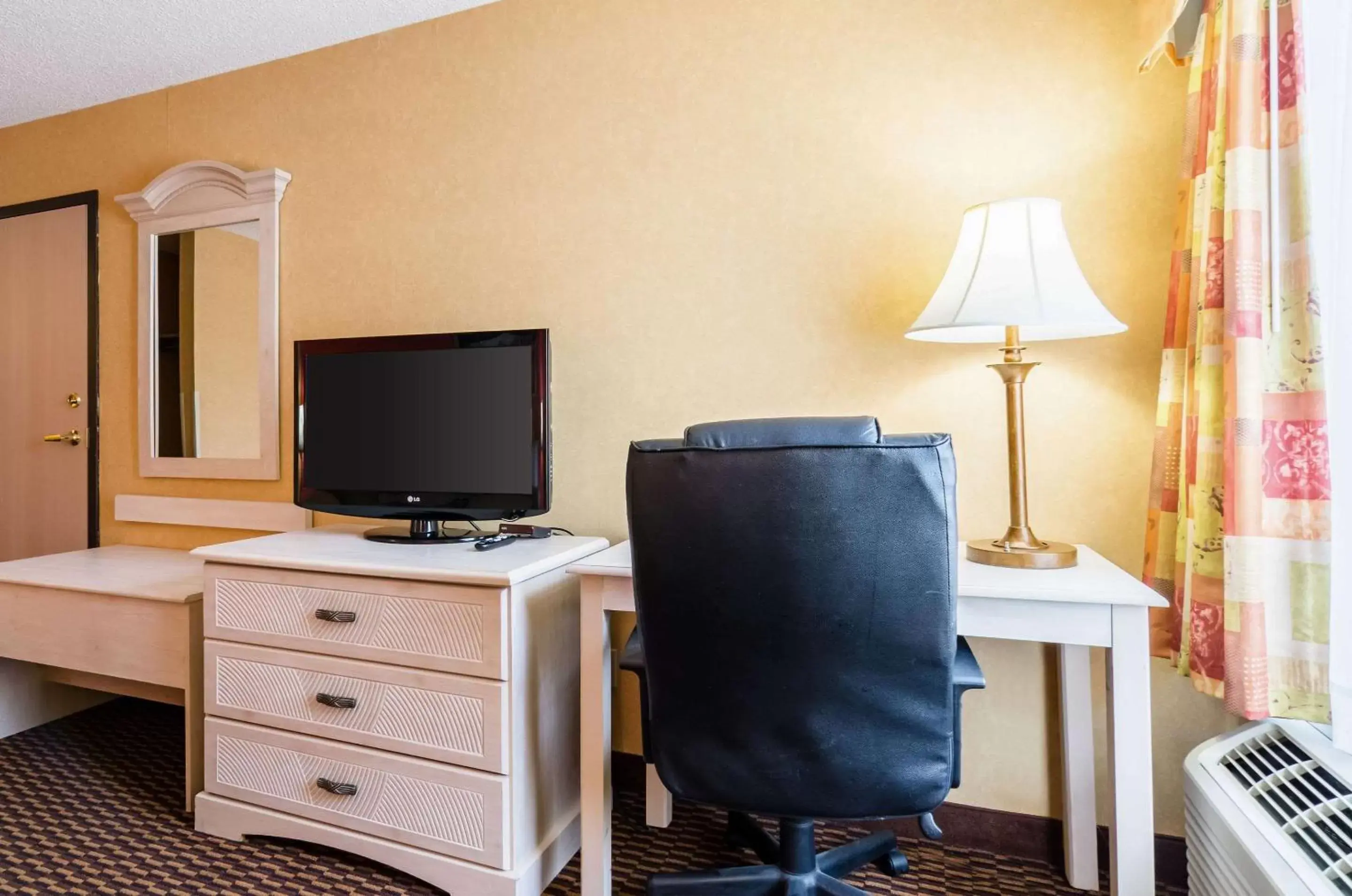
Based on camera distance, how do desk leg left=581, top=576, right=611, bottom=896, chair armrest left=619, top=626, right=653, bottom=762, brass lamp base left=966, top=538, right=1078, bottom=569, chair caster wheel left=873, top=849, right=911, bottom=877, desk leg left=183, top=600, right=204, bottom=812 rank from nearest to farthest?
chair armrest left=619, top=626, right=653, bottom=762 < brass lamp base left=966, top=538, right=1078, bottom=569 < desk leg left=581, top=576, right=611, bottom=896 < chair caster wheel left=873, top=849, right=911, bottom=877 < desk leg left=183, top=600, right=204, bottom=812

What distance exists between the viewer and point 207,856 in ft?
5.73

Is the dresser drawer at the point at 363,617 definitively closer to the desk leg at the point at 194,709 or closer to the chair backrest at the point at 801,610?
the desk leg at the point at 194,709

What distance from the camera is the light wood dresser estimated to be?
60.9 inches

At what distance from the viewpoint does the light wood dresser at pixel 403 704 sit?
155 cm

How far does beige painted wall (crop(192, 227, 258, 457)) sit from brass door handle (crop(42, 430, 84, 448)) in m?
0.67

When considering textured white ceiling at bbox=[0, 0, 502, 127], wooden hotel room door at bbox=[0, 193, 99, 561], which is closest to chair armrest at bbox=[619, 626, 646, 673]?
textured white ceiling at bbox=[0, 0, 502, 127]

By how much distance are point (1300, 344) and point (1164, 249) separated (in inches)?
20.6

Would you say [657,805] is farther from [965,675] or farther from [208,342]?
[208,342]

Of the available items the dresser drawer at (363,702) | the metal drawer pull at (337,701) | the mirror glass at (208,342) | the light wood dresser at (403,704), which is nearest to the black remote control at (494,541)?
the light wood dresser at (403,704)

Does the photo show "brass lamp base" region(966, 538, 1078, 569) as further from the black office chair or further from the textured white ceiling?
the textured white ceiling

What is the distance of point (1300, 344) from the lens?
120cm

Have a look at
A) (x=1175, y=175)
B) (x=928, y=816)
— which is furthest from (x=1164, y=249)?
(x=928, y=816)

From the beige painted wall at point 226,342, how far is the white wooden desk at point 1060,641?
1.70m

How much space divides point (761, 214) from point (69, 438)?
9.43ft
